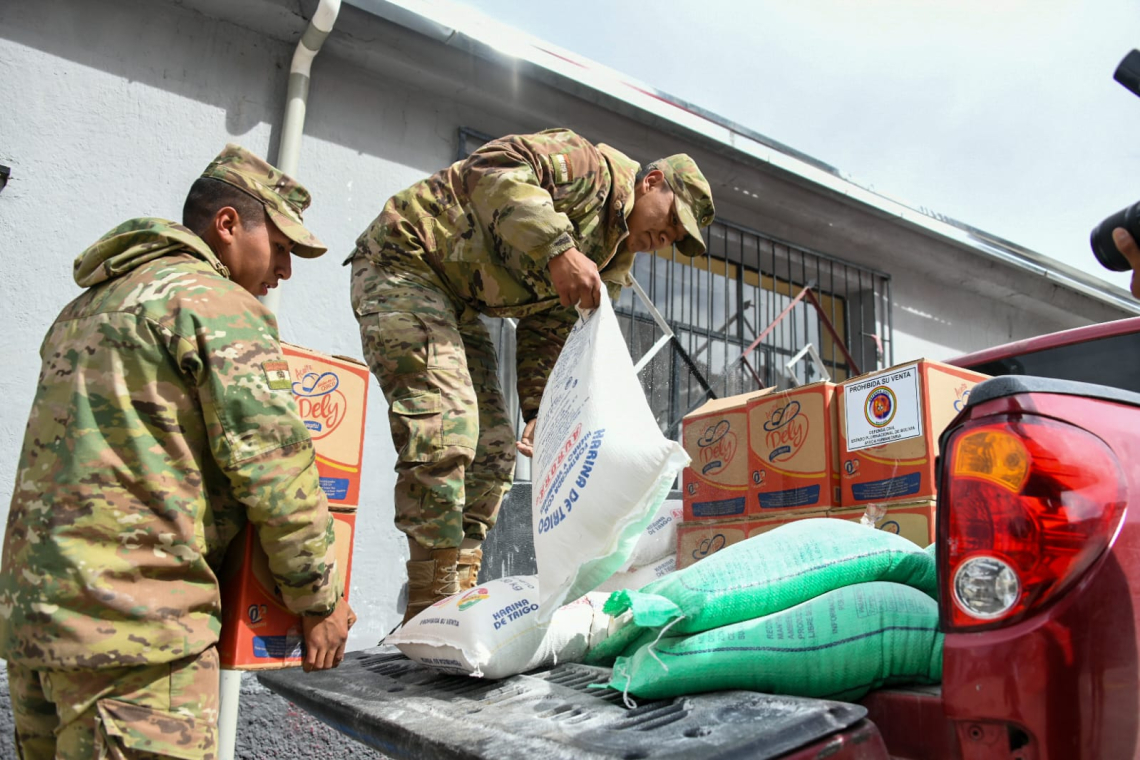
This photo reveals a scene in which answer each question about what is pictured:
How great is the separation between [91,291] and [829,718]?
1.43 m

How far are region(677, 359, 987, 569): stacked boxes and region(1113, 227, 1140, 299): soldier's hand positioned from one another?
0.66 metres

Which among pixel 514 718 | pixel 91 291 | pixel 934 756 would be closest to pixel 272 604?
pixel 514 718

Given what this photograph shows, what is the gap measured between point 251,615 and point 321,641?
140mm

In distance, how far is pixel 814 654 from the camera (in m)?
1.20

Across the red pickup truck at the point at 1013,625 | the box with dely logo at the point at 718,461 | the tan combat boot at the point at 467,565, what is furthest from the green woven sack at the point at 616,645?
the box with dely logo at the point at 718,461

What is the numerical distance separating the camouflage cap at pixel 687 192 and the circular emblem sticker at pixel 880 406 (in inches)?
27.4

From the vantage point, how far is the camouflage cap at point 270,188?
1.71m

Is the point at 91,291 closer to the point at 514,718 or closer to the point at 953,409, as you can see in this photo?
the point at 514,718

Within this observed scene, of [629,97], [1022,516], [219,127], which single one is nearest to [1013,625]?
[1022,516]

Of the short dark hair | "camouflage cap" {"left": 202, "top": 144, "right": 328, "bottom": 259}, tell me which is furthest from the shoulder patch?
the short dark hair

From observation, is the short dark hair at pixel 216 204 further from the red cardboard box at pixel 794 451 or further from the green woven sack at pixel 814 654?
the red cardboard box at pixel 794 451

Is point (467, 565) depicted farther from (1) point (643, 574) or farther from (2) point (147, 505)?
(2) point (147, 505)

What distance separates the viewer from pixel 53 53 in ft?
10.6

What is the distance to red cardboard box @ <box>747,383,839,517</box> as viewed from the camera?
8.07 feet
